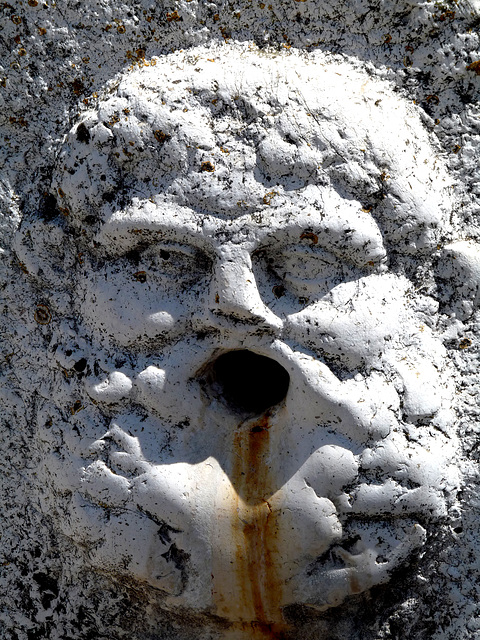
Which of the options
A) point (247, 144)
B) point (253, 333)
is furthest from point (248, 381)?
point (247, 144)

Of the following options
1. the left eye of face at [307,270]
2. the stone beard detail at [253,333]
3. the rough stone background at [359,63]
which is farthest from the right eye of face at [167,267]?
the rough stone background at [359,63]

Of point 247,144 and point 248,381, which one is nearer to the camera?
point 247,144

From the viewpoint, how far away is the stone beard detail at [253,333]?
1109 millimetres

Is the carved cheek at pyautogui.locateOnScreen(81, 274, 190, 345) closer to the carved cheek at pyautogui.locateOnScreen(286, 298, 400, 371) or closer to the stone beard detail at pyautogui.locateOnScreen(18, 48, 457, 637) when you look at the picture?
the stone beard detail at pyautogui.locateOnScreen(18, 48, 457, 637)

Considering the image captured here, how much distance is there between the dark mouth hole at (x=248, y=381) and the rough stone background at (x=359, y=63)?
0.99 ft

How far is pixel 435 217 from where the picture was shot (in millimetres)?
1169

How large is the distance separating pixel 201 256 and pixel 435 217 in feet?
1.24

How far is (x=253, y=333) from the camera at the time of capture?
1129 mm

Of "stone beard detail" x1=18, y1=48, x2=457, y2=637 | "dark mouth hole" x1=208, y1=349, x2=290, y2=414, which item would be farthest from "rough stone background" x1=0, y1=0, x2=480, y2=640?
"dark mouth hole" x1=208, y1=349, x2=290, y2=414

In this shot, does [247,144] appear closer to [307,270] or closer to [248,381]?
[307,270]

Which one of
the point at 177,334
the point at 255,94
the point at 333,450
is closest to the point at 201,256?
the point at 177,334

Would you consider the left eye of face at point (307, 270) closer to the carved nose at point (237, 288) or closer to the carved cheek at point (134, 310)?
the carved nose at point (237, 288)

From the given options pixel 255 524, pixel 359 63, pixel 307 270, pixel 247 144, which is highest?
pixel 359 63

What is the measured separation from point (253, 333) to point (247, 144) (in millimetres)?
287
